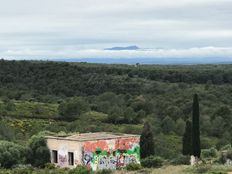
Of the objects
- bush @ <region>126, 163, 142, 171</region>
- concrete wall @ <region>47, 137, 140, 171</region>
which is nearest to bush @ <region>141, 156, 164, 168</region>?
bush @ <region>126, 163, 142, 171</region>

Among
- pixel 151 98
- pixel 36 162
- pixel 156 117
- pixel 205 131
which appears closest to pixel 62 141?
pixel 36 162

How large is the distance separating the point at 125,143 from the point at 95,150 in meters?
3.30

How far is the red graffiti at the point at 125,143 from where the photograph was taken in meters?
45.9

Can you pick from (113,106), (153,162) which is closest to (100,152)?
(153,162)

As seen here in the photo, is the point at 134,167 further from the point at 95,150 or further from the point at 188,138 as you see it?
the point at 188,138

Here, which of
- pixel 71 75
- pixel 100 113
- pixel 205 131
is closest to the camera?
pixel 205 131

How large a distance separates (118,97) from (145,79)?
2012cm

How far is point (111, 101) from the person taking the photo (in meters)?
93.6

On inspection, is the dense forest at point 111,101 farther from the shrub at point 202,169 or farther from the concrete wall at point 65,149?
the shrub at point 202,169

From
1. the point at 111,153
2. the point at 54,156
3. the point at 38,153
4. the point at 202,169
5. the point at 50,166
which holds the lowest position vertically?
the point at 50,166

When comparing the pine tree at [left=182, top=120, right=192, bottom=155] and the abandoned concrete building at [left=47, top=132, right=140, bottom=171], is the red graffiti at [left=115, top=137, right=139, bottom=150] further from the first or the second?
the pine tree at [left=182, top=120, right=192, bottom=155]

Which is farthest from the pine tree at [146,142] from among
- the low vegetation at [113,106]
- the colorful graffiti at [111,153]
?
the low vegetation at [113,106]

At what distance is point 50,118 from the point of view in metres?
80.7

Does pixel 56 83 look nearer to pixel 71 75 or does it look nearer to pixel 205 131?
pixel 71 75
